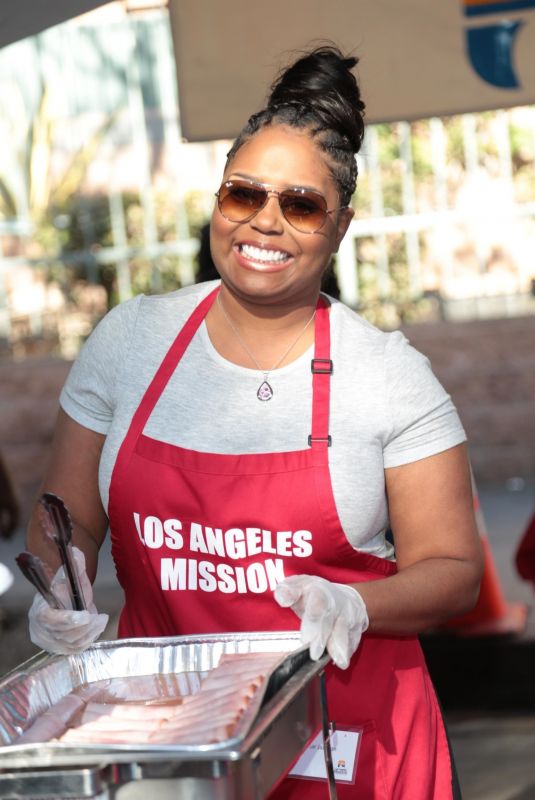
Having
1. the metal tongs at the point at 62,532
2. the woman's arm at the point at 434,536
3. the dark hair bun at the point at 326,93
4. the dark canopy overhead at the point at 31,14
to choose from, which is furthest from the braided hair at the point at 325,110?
the dark canopy overhead at the point at 31,14

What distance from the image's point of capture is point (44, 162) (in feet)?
30.3

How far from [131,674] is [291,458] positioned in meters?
0.40

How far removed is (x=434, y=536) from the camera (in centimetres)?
202

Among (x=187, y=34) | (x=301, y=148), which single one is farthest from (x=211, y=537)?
(x=187, y=34)

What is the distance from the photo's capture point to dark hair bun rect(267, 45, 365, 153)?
6.86ft

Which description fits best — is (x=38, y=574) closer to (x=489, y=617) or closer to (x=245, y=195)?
(x=245, y=195)

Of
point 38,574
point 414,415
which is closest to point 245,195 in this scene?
point 414,415

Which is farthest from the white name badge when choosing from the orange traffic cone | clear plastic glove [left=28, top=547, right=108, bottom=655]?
the orange traffic cone

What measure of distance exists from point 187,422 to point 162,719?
563mm

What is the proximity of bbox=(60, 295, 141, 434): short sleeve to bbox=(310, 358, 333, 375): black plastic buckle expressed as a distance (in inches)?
12.2

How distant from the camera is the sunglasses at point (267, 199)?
202 centimetres

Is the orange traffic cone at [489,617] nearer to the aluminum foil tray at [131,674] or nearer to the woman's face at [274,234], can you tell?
the woman's face at [274,234]

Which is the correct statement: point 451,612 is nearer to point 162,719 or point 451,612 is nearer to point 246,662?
point 246,662

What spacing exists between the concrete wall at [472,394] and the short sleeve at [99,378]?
619cm
